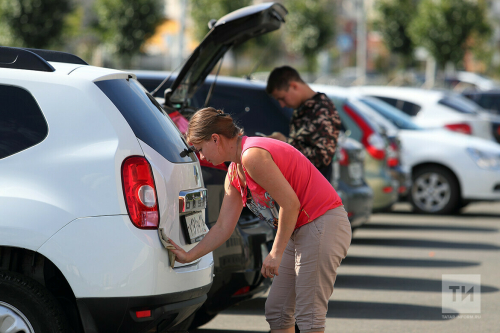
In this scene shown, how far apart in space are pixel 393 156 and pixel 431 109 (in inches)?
120

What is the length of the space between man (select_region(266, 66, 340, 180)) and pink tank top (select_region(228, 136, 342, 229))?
179cm

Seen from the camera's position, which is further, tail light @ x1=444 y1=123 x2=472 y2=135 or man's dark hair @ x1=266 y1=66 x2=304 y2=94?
tail light @ x1=444 y1=123 x2=472 y2=135

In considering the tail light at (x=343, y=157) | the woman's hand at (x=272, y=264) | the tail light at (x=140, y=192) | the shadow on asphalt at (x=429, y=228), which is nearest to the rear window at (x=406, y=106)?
the shadow on asphalt at (x=429, y=228)

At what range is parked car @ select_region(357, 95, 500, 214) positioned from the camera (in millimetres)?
10852

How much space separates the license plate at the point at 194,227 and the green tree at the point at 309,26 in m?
25.8

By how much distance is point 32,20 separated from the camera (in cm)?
Result: 1958

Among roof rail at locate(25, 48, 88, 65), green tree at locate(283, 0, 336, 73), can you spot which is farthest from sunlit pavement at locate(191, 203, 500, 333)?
green tree at locate(283, 0, 336, 73)

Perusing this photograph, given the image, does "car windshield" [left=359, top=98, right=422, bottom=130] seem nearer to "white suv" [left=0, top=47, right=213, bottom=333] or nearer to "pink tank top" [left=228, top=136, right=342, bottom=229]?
"pink tank top" [left=228, top=136, right=342, bottom=229]

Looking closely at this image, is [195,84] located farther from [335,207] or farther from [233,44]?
[335,207]

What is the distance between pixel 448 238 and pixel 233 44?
5.17m

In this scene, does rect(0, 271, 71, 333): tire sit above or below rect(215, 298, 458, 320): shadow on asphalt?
above

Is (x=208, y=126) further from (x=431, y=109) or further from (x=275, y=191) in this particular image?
(x=431, y=109)

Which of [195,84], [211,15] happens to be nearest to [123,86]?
[195,84]

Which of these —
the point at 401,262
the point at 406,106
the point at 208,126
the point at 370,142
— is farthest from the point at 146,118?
the point at 406,106
